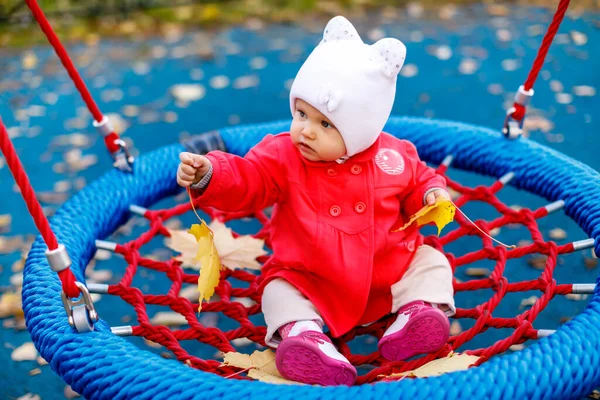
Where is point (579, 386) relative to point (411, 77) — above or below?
above

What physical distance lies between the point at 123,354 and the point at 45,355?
181 mm

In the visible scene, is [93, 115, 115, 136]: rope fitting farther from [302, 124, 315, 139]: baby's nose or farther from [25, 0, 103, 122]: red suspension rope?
[302, 124, 315, 139]: baby's nose

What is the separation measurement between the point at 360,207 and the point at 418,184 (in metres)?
0.17

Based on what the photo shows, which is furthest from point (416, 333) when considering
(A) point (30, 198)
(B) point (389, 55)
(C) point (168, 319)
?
(C) point (168, 319)

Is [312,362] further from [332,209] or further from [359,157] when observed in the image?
[359,157]

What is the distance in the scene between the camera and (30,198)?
3.79 feet

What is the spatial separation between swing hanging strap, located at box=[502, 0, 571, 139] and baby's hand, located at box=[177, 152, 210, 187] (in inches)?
36.7

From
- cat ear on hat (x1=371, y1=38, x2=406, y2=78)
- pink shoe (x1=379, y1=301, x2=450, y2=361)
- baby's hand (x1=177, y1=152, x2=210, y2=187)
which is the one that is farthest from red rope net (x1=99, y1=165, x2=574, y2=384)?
cat ear on hat (x1=371, y1=38, x2=406, y2=78)

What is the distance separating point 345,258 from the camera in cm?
152

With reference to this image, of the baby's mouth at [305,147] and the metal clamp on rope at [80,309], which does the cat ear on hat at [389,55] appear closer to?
the baby's mouth at [305,147]

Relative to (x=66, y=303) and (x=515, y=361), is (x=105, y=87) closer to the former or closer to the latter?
(x=66, y=303)

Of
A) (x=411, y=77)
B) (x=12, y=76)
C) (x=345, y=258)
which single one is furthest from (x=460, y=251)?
(x=12, y=76)

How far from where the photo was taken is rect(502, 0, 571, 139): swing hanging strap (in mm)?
1690

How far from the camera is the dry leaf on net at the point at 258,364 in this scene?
1.47 meters
